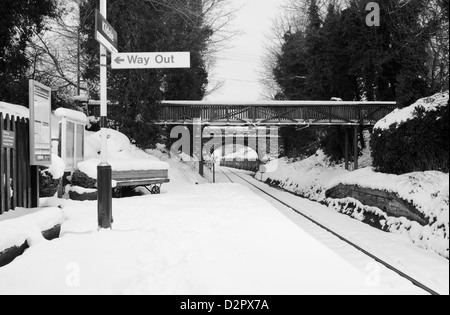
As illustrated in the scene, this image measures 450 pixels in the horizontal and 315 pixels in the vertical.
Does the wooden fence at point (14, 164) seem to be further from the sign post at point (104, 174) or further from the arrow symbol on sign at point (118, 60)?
the arrow symbol on sign at point (118, 60)

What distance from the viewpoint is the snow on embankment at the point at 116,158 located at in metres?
12.0

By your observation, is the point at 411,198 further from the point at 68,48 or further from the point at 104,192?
the point at 68,48

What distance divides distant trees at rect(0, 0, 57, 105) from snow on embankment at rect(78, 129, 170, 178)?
11.6ft

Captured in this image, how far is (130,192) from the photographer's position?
15180mm

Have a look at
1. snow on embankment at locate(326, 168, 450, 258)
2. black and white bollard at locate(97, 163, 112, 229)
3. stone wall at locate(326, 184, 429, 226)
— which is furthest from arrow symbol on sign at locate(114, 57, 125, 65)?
stone wall at locate(326, 184, 429, 226)

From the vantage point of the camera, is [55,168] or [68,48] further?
[68,48]

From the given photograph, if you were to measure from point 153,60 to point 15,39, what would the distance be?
12.2 meters

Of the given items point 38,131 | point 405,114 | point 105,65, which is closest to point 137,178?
point 38,131

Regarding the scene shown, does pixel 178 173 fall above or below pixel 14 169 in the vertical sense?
below

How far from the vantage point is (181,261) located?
4906mm

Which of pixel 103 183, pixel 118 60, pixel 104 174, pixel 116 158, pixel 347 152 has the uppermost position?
pixel 118 60

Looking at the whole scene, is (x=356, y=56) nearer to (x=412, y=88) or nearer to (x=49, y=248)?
(x=412, y=88)

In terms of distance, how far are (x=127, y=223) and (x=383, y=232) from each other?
6.21m
